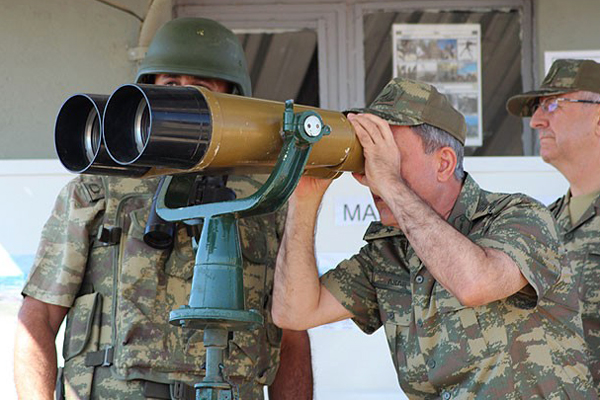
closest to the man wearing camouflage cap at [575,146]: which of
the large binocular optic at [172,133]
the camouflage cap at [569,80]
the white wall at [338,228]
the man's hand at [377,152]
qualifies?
the camouflage cap at [569,80]

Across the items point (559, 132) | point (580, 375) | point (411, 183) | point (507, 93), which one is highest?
point (507, 93)

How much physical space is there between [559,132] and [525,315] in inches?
62.3

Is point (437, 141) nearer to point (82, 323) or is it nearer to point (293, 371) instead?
point (293, 371)

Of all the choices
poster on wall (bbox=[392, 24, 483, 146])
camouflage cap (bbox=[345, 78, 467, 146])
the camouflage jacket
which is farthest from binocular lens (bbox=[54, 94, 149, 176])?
poster on wall (bbox=[392, 24, 483, 146])

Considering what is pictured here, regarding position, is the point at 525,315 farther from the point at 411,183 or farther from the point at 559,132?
the point at 559,132

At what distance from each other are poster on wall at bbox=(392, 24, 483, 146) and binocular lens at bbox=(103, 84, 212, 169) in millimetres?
3358

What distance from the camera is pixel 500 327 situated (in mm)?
2609

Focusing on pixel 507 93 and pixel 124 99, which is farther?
pixel 507 93

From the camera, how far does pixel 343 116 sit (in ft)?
8.47

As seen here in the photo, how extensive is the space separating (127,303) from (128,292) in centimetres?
3

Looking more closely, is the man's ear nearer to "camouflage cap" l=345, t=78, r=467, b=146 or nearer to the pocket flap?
"camouflage cap" l=345, t=78, r=467, b=146

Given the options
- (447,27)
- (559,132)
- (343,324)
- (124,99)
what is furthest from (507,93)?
(124,99)

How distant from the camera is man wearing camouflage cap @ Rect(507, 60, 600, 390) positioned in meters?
3.61

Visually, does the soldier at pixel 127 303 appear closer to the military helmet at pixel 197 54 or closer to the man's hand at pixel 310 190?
the military helmet at pixel 197 54
